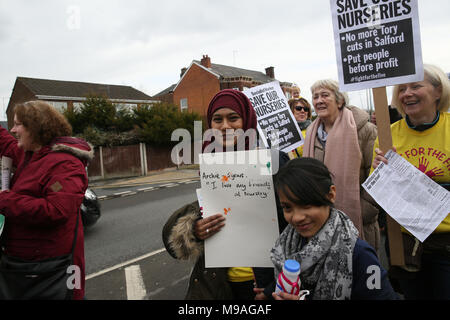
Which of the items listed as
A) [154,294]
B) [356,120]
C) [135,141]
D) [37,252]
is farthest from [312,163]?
[135,141]

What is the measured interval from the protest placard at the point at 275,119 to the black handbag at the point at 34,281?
209 cm

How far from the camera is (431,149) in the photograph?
5.63ft

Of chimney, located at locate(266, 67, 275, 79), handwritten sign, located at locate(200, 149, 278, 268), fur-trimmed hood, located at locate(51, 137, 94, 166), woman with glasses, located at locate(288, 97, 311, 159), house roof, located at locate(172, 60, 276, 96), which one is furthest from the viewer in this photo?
chimney, located at locate(266, 67, 275, 79)

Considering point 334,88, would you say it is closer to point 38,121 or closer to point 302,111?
point 302,111

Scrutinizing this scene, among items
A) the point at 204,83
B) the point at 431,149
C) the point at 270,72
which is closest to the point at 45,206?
the point at 431,149

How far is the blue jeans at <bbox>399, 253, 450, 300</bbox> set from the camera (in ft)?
5.47

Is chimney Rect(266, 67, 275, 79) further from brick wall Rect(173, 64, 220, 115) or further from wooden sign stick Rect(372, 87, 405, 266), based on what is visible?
wooden sign stick Rect(372, 87, 405, 266)

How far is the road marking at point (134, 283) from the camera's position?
3334 mm

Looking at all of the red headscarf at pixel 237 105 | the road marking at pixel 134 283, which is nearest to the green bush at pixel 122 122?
the road marking at pixel 134 283

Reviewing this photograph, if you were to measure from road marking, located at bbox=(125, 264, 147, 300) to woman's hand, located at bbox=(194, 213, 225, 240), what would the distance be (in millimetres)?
2161

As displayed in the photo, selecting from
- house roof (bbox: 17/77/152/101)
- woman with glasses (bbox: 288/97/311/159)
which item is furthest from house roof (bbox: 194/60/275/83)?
woman with glasses (bbox: 288/97/311/159)
